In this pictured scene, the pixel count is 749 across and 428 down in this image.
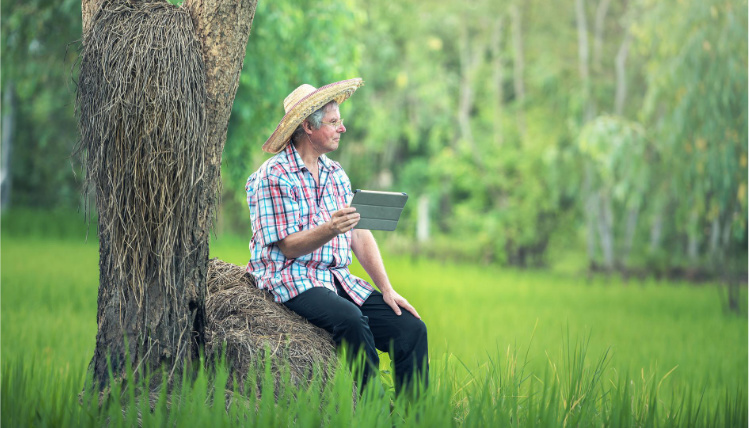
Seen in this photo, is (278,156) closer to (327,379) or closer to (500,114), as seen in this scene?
(327,379)

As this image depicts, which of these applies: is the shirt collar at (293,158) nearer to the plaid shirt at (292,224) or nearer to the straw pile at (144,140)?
the plaid shirt at (292,224)

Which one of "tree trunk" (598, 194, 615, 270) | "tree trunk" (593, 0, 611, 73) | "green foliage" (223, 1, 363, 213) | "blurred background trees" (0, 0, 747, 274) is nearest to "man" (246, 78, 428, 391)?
"green foliage" (223, 1, 363, 213)

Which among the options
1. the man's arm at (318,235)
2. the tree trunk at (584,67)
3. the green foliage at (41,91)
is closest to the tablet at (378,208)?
the man's arm at (318,235)

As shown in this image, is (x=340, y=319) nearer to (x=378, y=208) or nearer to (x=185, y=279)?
(x=378, y=208)

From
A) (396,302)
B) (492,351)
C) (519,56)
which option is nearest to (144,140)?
(396,302)

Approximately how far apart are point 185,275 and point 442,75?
1466 cm

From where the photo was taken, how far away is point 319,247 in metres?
3.34

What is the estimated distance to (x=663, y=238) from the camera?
18094 mm

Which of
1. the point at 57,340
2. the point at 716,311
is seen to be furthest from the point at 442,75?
the point at 57,340

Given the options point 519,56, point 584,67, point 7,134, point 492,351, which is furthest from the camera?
point 519,56

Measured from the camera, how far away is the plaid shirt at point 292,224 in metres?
3.36

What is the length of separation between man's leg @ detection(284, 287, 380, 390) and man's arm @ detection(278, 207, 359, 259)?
0.20m

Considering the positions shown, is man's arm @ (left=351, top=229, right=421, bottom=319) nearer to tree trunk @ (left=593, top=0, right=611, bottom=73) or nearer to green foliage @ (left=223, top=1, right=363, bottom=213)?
green foliage @ (left=223, top=1, right=363, bottom=213)

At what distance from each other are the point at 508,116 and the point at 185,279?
1584 centimetres
